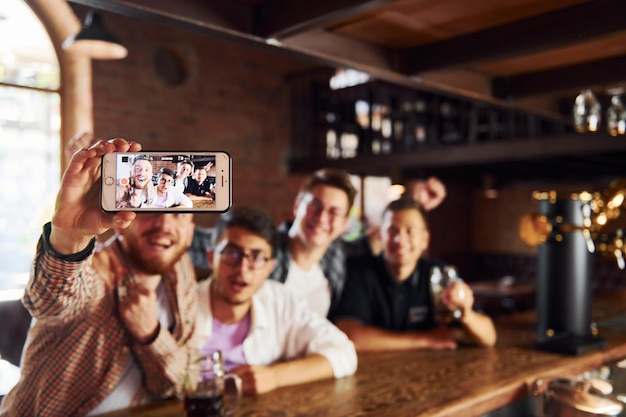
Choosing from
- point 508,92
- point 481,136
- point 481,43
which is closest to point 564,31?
point 481,43

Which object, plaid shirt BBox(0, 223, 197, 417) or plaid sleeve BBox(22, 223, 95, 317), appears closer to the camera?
plaid sleeve BBox(22, 223, 95, 317)

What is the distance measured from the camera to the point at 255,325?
1.50 metres

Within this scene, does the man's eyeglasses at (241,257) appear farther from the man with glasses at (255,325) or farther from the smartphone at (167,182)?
the smartphone at (167,182)

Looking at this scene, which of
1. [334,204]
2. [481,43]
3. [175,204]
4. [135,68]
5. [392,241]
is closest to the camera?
[175,204]

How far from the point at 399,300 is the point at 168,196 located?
56.2 inches

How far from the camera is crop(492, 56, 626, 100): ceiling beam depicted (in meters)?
2.02

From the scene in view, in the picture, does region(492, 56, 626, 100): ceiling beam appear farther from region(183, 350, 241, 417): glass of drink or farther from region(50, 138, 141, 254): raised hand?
region(50, 138, 141, 254): raised hand

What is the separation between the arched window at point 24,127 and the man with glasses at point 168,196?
431cm

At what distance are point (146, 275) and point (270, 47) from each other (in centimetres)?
66

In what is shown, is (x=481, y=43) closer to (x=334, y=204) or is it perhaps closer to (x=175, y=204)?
(x=334, y=204)

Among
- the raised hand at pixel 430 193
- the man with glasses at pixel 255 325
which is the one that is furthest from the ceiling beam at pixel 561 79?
the man with glasses at pixel 255 325

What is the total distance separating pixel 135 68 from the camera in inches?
230

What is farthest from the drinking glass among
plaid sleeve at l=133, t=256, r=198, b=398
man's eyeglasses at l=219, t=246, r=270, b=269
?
plaid sleeve at l=133, t=256, r=198, b=398

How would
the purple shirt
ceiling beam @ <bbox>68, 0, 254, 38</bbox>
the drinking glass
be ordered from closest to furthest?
1. ceiling beam @ <bbox>68, 0, 254, 38</bbox>
2. the purple shirt
3. the drinking glass
